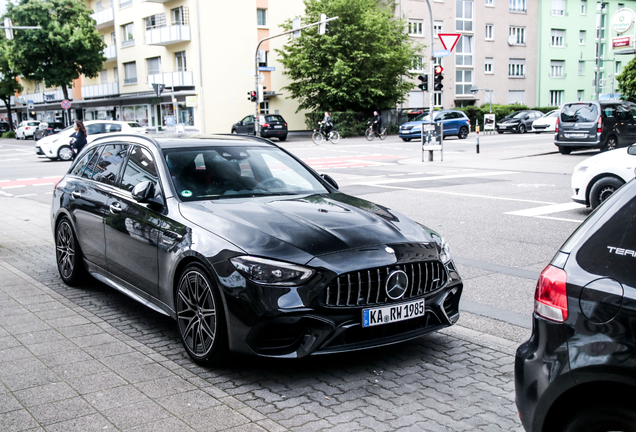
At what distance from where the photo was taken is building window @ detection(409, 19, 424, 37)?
55.5 meters

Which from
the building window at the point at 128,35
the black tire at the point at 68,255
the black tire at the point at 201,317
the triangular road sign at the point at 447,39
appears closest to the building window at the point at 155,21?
the building window at the point at 128,35

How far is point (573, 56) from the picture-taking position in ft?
211

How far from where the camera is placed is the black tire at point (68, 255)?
6.42 m

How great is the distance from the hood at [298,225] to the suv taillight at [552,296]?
5.36 ft

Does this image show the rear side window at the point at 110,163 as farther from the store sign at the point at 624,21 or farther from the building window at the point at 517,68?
the building window at the point at 517,68

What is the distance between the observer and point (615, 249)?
2414 mm

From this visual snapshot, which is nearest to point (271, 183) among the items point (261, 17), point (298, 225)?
point (298, 225)

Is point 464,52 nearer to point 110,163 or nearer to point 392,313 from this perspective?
point 110,163

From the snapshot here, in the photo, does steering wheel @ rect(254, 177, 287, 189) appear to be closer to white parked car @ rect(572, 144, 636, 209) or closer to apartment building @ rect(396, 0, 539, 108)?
white parked car @ rect(572, 144, 636, 209)

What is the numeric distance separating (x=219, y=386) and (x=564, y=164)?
19410 millimetres

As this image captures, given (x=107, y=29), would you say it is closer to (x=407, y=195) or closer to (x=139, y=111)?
(x=139, y=111)

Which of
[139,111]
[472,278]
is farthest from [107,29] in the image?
[472,278]

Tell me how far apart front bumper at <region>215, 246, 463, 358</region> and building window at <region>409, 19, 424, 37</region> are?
54.3 m

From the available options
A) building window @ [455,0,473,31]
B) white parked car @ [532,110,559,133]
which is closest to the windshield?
white parked car @ [532,110,559,133]
